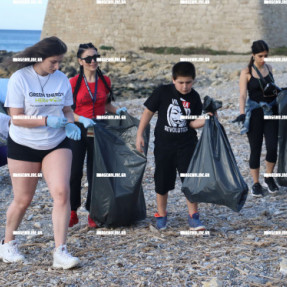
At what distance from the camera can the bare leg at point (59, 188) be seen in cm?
387

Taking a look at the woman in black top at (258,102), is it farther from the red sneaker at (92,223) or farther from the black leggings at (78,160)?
the red sneaker at (92,223)

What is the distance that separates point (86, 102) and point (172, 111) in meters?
0.70

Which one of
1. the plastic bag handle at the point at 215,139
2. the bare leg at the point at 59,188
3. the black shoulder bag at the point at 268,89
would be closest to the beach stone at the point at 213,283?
the bare leg at the point at 59,188

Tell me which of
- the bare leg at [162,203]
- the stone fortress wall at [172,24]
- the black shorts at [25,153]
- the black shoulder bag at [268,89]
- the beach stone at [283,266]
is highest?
the stone fortress wall at [172,24]

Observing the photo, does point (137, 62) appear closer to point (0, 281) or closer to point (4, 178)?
point (4, 178)

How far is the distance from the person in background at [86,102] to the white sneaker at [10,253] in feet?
2.39

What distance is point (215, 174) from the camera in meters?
4.31

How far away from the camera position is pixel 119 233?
15.3ft

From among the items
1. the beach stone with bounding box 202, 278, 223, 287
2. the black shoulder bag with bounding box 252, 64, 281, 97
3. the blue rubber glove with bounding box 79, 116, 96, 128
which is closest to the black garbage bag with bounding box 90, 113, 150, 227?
the blue rubber glove with bounding box 79, 116, 96, 128

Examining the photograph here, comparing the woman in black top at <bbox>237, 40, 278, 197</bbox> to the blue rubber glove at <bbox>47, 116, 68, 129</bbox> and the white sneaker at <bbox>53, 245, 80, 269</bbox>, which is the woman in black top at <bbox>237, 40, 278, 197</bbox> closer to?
the blue rubber glove at <bbox>47, 116, 68, 129</bbox>

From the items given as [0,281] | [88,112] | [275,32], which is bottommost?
[0,281]

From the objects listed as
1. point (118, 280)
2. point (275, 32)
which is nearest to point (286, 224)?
point (118, 280)

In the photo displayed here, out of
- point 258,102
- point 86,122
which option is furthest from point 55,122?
point 258,102

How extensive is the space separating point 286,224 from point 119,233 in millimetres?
1313
